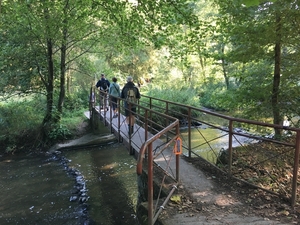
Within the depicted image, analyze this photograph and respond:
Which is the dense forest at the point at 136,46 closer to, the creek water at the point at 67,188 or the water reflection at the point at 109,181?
the creek water at the point at 67,188

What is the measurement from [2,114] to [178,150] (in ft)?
36.3

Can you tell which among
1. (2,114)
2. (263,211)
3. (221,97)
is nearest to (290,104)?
(221,97)

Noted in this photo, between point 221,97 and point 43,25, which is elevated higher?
point 43,25

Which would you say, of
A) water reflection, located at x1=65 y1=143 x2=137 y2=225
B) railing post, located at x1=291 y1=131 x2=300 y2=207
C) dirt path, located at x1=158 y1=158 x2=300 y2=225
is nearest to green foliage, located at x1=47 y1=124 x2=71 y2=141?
water reflection, located at x1=65 y1=143 x2=137 y2=225

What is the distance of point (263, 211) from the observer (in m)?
3.82

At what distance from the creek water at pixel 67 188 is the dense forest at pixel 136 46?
2528 millimetres

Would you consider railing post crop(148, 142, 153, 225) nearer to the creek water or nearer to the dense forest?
the dense forest

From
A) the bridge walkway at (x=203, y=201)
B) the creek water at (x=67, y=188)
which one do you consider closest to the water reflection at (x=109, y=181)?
the creek water at (x=67, y=188)

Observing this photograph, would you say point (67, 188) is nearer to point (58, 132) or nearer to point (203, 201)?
point (203, 201)

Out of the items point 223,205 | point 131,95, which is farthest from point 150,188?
point 131,95

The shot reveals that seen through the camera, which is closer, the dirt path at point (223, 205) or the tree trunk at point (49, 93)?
the dirt path at point (223, 205)

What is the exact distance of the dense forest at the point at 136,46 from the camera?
6863mm

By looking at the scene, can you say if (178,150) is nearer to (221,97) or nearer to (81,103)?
(221,97)

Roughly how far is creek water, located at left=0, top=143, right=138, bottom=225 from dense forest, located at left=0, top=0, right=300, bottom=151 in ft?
8.29
